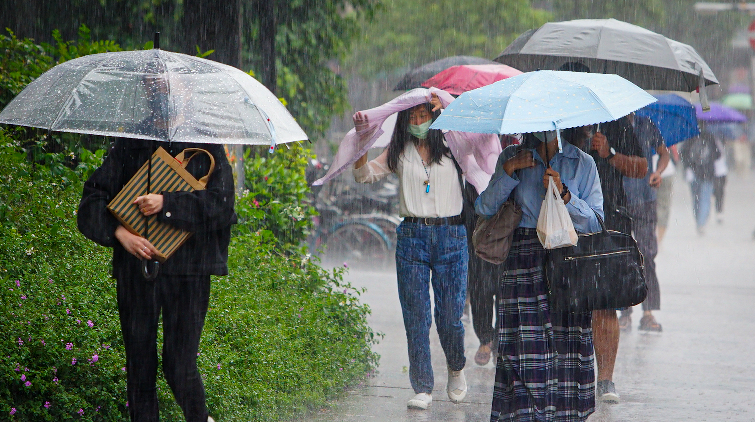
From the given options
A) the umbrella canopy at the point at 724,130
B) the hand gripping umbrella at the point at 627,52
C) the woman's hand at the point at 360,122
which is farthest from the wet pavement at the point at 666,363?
the umbrella canopy at the point at 724,130

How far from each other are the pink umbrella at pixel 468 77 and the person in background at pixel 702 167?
27.2 feet

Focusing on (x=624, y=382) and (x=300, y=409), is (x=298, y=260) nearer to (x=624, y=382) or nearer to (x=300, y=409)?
(x=300, y=409)

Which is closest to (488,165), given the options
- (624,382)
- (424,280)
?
(424,280)

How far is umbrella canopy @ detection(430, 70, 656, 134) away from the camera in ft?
14.3

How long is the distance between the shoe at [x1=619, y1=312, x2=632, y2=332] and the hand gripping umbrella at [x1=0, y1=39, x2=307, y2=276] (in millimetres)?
5523

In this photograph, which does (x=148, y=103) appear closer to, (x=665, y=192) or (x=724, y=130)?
(x=665, y=192)

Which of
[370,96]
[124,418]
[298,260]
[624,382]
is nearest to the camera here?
[124,418]

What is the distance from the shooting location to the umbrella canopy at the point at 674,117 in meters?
7.56

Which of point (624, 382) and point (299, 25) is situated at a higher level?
point (299, 25)

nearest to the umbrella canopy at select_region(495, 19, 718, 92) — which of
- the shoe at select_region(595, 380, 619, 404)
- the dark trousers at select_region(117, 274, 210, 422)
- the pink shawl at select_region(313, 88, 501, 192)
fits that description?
the pink shawl at select_region(313, 88, 501, 192)

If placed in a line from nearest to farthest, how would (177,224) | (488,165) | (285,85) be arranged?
(177,224) < (488,165) < (285,85)

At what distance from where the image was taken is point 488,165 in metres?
6.05

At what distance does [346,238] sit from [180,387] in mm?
8861

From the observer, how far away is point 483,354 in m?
7.18
